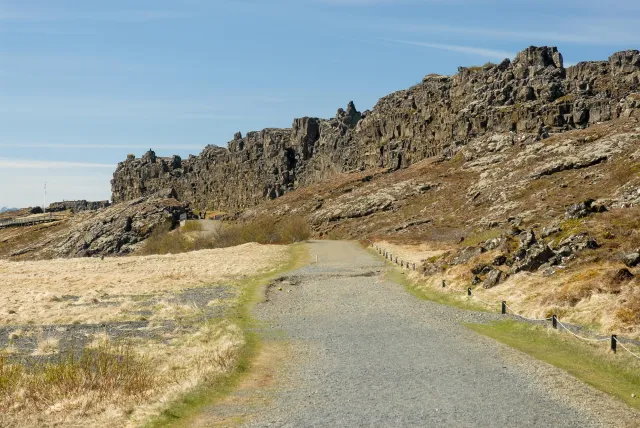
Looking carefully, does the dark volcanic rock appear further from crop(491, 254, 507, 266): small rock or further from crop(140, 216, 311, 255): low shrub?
crop(140, 216, 311, 255): low shrub

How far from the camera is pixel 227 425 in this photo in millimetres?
12477

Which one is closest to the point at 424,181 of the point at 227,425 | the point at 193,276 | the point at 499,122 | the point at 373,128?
the point at 499,122

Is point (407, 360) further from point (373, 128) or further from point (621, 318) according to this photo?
point (373, 128)

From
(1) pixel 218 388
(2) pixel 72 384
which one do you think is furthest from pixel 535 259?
(2) pixel 72 384

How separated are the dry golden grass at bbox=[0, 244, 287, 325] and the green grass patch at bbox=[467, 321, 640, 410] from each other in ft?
60.4

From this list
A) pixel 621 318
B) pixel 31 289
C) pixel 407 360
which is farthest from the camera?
pixel 31 289

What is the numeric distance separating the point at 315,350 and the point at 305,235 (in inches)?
2789

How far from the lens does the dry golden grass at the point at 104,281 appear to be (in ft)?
97.2

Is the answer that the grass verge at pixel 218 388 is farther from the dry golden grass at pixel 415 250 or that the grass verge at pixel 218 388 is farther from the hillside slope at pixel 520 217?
the dry golden grass at pixel 415 250

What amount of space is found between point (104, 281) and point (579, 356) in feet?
125

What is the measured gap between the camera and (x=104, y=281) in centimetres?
4566

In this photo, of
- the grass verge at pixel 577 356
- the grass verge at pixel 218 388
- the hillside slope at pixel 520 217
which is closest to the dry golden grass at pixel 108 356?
the grass verge at pixel 218 388

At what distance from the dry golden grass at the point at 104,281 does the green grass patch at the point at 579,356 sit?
18.4m

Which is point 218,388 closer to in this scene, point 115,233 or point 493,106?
point 493,106
